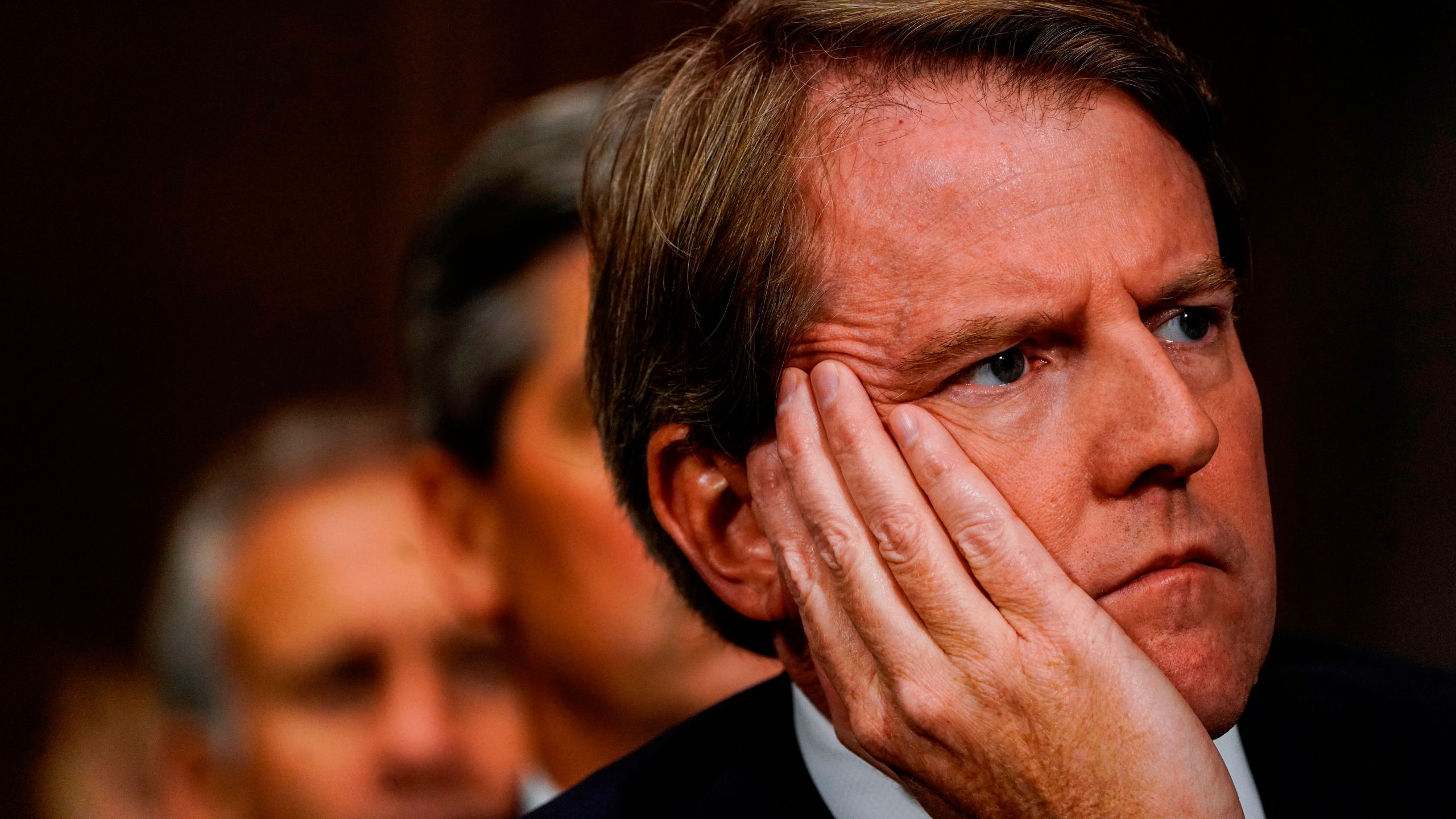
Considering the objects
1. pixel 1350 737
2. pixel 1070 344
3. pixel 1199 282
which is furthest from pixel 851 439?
pixel 1350 737

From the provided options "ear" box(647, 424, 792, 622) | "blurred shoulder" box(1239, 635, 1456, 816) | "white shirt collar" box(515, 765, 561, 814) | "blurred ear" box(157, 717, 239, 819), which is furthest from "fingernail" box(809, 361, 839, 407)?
"blurred ear" box(157, 717, 239, 819)

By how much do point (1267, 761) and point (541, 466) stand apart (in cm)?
153

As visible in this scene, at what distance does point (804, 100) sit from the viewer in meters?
1.78

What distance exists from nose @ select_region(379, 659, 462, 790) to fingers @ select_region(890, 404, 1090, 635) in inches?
73.3

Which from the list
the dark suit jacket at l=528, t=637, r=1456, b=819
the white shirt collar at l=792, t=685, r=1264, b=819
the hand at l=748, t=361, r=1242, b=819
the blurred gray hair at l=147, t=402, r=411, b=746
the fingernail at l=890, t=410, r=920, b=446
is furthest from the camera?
the blurred gray hair at l=147, t=402, r=411, b=746

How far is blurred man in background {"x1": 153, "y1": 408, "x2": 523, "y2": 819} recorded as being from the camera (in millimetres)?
3033

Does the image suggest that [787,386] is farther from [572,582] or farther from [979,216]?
[572,582]

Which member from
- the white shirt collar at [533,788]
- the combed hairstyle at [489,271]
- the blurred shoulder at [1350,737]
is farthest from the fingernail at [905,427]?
the white shirt collar at [533,788]

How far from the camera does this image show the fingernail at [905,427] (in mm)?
1604

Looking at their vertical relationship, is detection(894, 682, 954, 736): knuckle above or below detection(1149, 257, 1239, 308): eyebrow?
below

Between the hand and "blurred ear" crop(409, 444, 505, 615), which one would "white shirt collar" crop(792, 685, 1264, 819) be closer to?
the hand

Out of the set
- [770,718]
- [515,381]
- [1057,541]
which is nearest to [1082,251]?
[1057,541]

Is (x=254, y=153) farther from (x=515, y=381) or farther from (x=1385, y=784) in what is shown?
(x=1385, y=784)

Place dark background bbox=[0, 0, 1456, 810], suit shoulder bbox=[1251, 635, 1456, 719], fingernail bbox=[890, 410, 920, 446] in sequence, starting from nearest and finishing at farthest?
1. fingernail bbox=[890, 410, 920, 446]
2. suit shoulder bbox=[1251, 635, 1456, 719]
3. dark background bbox=[0, 0, 1456, 810]
